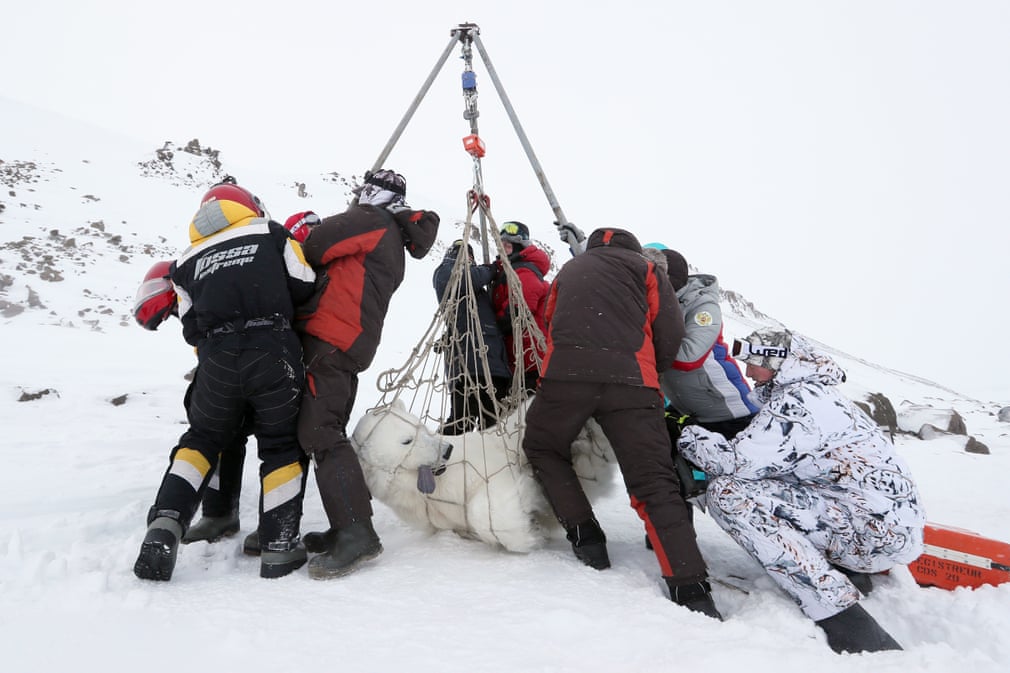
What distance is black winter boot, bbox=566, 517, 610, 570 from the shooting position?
93.4 inches

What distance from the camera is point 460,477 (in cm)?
253

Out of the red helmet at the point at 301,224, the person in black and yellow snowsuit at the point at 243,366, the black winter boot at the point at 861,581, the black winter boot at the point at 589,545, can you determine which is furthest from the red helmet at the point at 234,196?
the black winter boot at the point at 861,581

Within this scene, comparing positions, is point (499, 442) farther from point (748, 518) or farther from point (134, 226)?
point (134, 226)

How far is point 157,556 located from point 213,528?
2.04 feet

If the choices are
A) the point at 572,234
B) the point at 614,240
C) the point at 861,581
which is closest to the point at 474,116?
the point at 572,234

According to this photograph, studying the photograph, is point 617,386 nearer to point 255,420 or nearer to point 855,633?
point 855,633

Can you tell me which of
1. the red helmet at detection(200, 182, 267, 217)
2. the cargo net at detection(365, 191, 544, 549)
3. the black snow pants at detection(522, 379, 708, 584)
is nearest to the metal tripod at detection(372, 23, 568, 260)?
the cargo net at detection(365, 191, 544, 549)

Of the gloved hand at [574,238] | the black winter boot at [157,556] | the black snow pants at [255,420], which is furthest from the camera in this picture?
the gloved hand at [574,238]

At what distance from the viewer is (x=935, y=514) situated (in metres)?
3.50

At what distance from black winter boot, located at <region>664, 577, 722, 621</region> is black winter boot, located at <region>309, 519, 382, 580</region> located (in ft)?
3.73

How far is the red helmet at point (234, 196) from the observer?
2.54 m

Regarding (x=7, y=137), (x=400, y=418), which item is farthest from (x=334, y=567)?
(x=7, y=137)

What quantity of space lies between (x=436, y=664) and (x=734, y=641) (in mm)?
870

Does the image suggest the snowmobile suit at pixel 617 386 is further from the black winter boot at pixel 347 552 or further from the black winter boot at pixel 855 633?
the black winter boot at pixel 347 552
